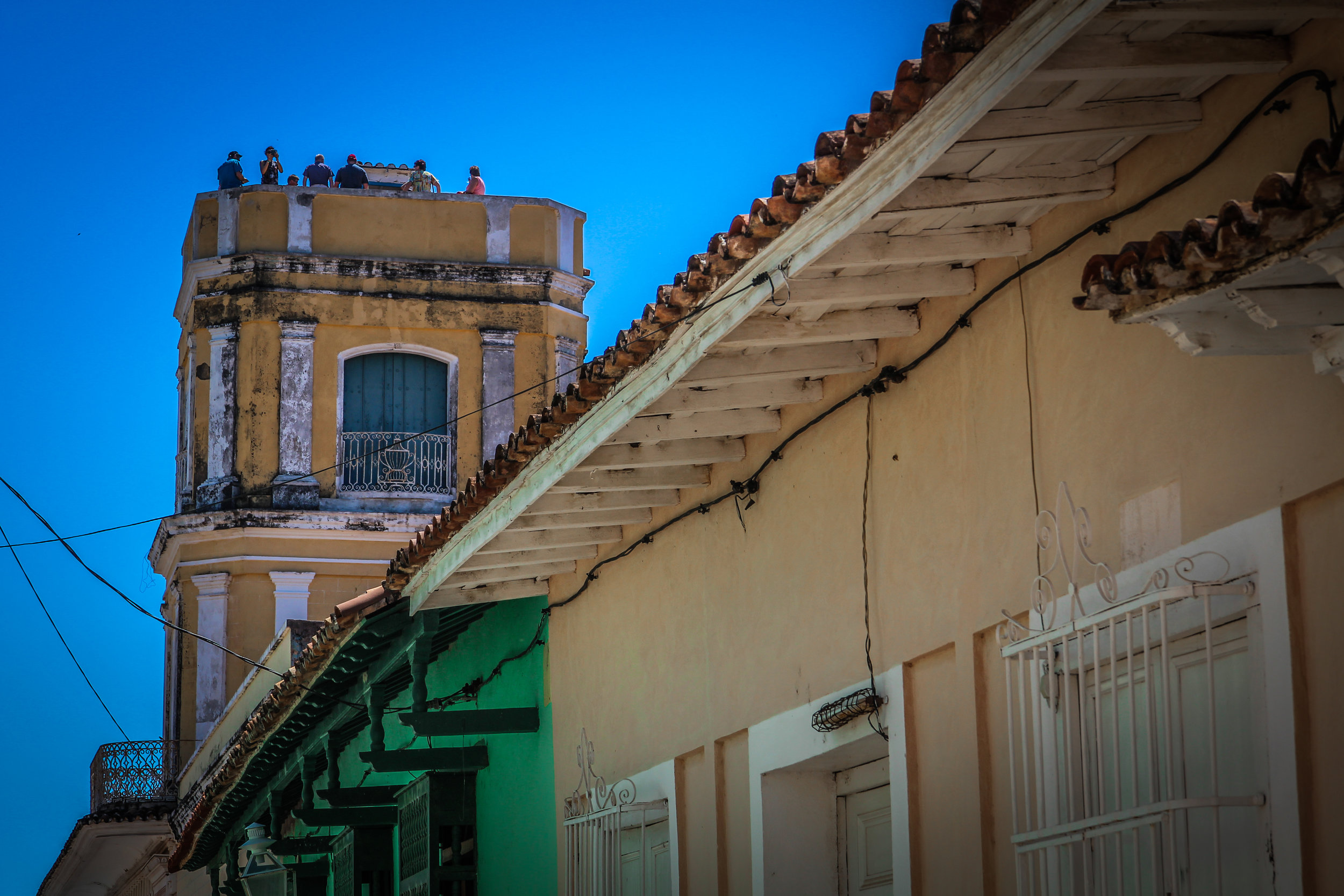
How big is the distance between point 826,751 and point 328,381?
17.9 meters

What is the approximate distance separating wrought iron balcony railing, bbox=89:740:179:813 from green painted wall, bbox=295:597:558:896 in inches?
561

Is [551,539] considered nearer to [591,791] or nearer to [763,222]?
[591,791]

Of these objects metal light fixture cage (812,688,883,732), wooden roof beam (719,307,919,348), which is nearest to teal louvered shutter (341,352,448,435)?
metal light fixture cage (812,688,883,732)

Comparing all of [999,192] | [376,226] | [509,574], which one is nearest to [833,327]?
[999,192]

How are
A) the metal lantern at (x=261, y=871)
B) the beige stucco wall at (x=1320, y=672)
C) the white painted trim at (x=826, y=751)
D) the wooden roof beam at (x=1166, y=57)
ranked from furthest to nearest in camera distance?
1. the metal lantern at (x=261, y=871)
2. the white painted trim at (x=826, y=751)
3. the wooden roof beam at (x=1166, y=57)
4. the beige stucco wall at (x=1320, y=672)

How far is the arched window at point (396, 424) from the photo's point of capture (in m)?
23.8

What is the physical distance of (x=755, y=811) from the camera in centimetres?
755

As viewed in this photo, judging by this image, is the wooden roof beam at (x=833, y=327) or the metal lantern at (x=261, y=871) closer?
the wooden roof beam at (x=833, y=327)

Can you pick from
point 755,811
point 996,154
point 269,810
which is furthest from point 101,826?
point 996,154

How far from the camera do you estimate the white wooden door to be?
7.01 meters

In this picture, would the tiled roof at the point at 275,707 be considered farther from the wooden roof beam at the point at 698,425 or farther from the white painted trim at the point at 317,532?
the white painted trim at the point at 317,532

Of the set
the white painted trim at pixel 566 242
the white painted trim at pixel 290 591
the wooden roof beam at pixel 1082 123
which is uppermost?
the white painted trim at pixel 566 242

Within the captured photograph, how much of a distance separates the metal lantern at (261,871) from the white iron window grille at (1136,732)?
7918 mm

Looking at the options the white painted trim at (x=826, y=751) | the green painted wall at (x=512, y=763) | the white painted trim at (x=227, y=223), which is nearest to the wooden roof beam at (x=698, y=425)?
the white painted trim at (x=826, y=751)
